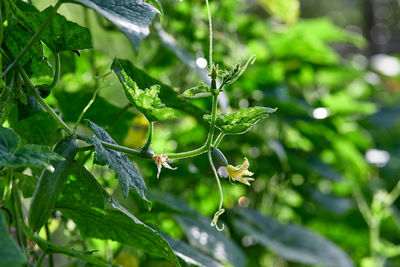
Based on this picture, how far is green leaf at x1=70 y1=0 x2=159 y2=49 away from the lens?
259 mm

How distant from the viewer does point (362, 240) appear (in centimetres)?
140

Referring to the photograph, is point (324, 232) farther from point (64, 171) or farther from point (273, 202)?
point (64, 171)

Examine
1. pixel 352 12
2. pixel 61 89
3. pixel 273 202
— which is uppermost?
pixel 61 89

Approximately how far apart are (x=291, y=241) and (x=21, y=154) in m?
0.88

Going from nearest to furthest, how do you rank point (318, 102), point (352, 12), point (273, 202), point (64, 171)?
point (64, 171)
point (318, 102)
point (273, 202)
point (352, 12)

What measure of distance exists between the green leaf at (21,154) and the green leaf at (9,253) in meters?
0.04

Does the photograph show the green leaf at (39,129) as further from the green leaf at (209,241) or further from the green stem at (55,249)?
the green leaf at (209,241)

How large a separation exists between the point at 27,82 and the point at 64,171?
0.07m

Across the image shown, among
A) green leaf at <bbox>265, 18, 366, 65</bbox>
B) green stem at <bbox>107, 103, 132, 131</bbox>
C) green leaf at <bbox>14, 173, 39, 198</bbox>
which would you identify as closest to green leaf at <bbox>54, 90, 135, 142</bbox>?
green stem at <bbox>107, 103, 132, 131</bbox>

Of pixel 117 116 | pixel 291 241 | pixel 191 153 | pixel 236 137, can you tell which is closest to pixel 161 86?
pixel 117 116

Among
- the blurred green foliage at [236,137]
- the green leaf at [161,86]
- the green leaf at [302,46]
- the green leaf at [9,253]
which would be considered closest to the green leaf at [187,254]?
the blurred green foliage at [236,137]

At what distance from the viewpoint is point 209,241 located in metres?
0.72

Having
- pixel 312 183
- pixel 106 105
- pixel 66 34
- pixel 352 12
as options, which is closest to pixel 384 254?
pixel 312 183

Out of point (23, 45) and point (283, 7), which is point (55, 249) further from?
point (283, 7)
